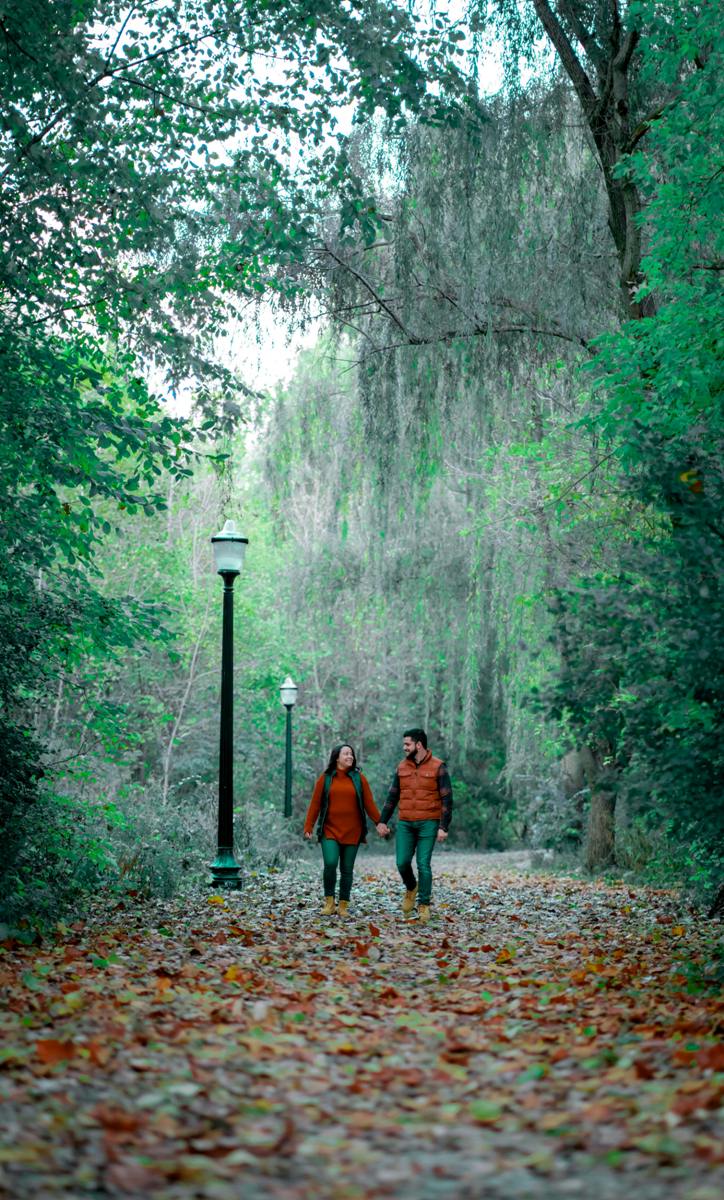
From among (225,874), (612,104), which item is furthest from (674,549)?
(225,874)

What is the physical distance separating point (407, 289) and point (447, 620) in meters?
8.88

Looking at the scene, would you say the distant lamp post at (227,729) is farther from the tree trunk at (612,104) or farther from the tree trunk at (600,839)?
the tree trunk at (600,839)

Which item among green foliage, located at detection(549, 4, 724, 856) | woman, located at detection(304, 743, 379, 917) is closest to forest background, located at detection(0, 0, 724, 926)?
green foliage, located at detection(549, 4, 724, 856)

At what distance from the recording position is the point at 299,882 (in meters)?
14.6

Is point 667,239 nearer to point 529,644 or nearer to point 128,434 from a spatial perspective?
point 128,434

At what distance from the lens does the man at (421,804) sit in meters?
10.6

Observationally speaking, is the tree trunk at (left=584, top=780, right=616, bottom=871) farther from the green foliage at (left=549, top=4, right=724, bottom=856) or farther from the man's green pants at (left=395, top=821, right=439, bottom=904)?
the green foliage at (left=549, top=4, right=724, bottom=856)

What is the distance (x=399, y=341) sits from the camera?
1296cm

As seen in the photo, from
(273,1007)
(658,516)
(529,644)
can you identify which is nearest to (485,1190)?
(273,1007)

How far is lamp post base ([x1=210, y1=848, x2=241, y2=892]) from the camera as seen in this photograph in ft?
40.3

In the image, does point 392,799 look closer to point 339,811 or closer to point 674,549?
point 339,811

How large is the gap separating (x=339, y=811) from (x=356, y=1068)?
18.6ft

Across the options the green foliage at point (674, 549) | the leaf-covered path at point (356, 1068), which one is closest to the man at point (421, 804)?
the leaf-covered path at point (356, 1068)

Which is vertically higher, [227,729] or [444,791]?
[227,729]
